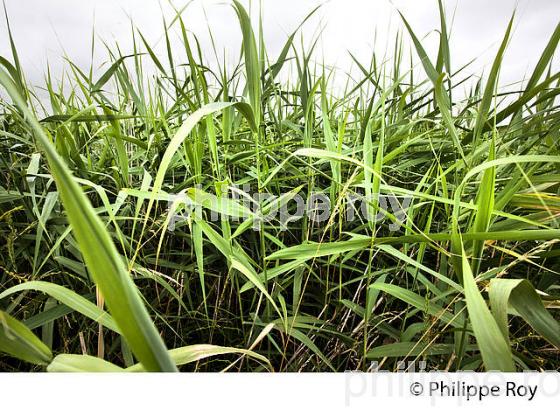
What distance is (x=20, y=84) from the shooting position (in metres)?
0.63

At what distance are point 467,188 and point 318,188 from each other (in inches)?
10.3

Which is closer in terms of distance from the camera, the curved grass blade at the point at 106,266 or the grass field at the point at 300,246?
the curved grass blade at the point at 106,266

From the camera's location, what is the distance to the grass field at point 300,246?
16.7 inches

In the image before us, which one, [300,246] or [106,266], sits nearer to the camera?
[106,266]

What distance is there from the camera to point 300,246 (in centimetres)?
52

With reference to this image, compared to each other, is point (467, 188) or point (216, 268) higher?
point (467, 188)

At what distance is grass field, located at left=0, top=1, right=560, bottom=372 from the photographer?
1.39 ft

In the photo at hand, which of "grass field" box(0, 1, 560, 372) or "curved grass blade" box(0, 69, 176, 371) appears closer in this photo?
"curved grass blade" box(0, 69, 176, 371)
